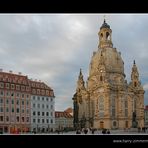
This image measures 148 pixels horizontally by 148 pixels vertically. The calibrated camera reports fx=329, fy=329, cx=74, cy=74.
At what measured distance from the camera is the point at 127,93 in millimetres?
36688

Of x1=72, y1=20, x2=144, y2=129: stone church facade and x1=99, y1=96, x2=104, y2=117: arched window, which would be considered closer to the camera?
x1=72, y1=20, x2=144, y2=129: stone church facade

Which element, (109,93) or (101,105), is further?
(109,93)

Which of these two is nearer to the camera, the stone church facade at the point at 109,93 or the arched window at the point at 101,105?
the stone church facade at the point at 109,93

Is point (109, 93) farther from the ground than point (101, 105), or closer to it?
farther from the ground
